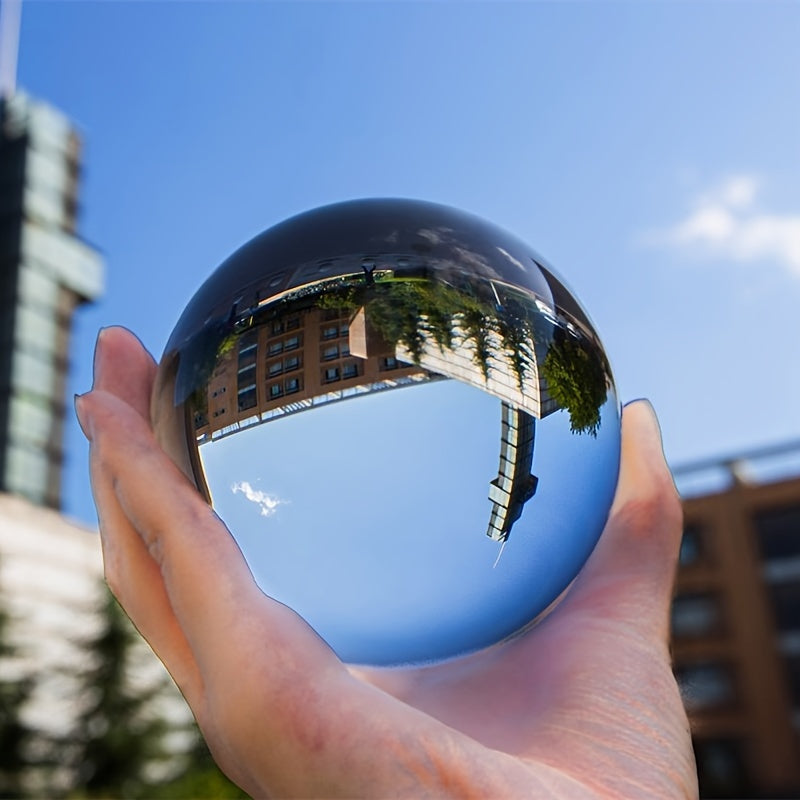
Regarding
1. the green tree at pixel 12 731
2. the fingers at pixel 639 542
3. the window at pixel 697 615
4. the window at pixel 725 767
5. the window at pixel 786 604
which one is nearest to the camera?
the fingers at pixel 639 542

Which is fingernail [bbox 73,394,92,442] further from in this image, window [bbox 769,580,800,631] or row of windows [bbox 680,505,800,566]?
window [bbox 769,580,800,631]

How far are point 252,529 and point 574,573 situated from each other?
0.89 meters

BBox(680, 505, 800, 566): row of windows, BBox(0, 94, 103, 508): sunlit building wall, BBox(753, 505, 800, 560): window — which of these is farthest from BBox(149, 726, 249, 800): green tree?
BBox(753, 505, 800, 560): window

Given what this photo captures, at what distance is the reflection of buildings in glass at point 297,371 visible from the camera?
5.94ft

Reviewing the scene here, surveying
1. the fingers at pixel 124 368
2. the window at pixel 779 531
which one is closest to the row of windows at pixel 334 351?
the fingers at pixel 124 368

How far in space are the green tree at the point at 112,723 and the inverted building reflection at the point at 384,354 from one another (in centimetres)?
2893

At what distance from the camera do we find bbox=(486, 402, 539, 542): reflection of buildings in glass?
1876 mm

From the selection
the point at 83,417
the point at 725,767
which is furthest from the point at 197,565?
the point at 725,767

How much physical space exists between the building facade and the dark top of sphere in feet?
138

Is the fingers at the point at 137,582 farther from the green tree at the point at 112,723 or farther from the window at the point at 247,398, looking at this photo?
the green tree at the point at 112,723

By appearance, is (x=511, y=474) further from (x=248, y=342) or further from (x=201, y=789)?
(x=201, y=789)

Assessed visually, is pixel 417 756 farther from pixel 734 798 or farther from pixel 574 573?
pixel 734 798

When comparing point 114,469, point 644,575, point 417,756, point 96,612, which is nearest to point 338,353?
point 114,469

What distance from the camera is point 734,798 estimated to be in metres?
41.0
